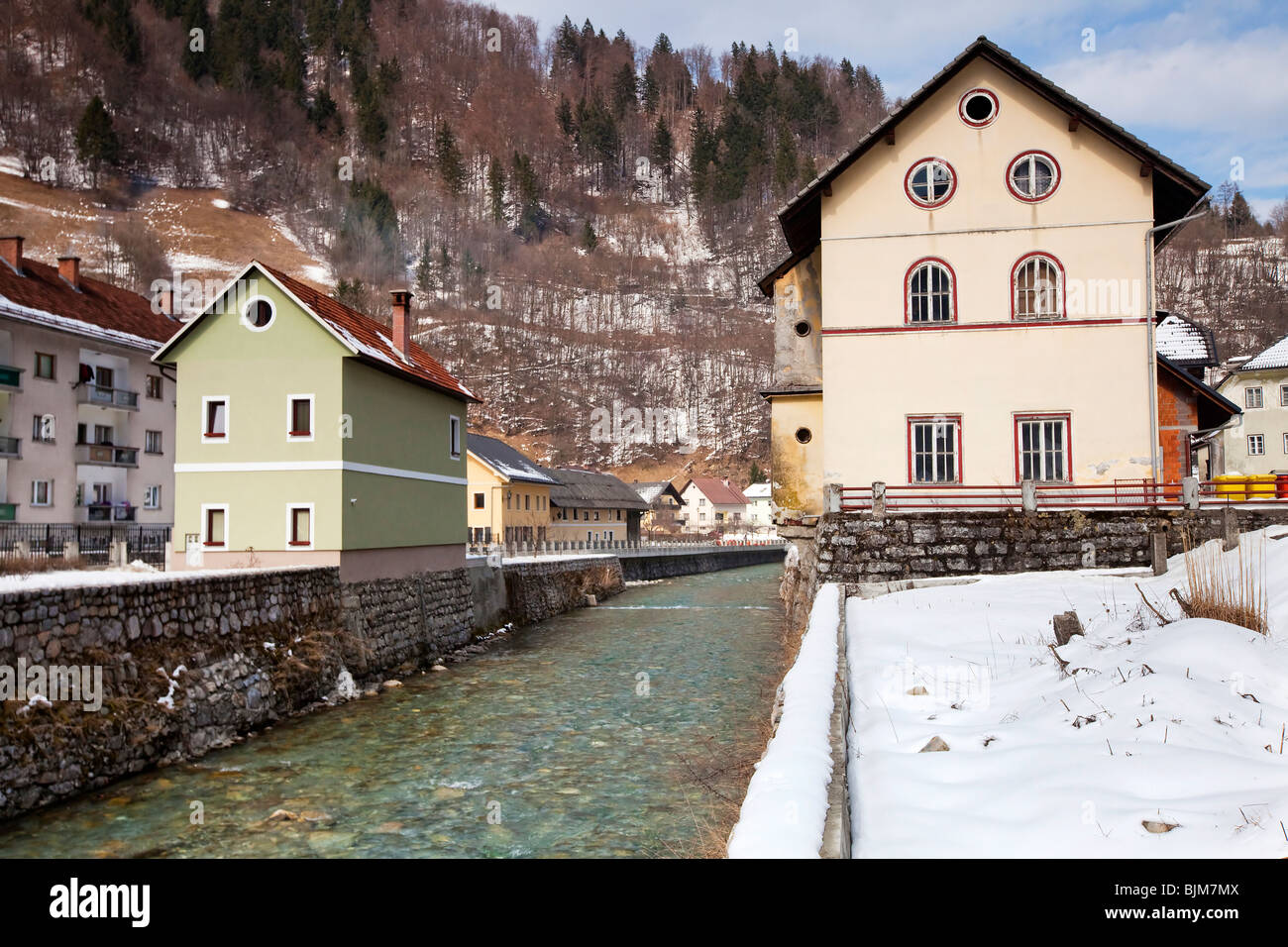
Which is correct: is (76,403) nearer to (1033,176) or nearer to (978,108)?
(978,108)

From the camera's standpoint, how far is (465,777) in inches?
512

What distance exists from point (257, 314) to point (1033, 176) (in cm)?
2053

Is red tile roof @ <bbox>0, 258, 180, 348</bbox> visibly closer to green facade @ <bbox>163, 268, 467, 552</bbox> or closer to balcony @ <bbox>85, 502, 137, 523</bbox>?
balcony @ <bbox>85, 502, 137, 523</bbox>

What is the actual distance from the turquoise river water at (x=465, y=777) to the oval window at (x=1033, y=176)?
1414 centimetres

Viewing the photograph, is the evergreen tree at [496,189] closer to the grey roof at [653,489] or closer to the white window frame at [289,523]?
the grey roof at [653,489]

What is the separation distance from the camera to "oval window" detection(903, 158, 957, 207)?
23.3 metres

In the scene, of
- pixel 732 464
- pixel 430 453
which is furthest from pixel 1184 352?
pixel 732 464

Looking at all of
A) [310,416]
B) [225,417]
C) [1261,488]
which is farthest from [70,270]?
[1261,488]

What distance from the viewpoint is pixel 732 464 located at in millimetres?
118562

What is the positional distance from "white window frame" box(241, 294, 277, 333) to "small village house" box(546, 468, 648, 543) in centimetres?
3791

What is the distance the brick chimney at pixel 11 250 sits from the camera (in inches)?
1293

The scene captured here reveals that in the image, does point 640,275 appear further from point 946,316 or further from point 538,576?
point 946,316

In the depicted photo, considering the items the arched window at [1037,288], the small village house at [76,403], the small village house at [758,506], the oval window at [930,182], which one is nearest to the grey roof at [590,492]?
the small village house at [76,403]

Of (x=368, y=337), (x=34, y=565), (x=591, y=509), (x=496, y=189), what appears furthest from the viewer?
(x=496, y=189)
